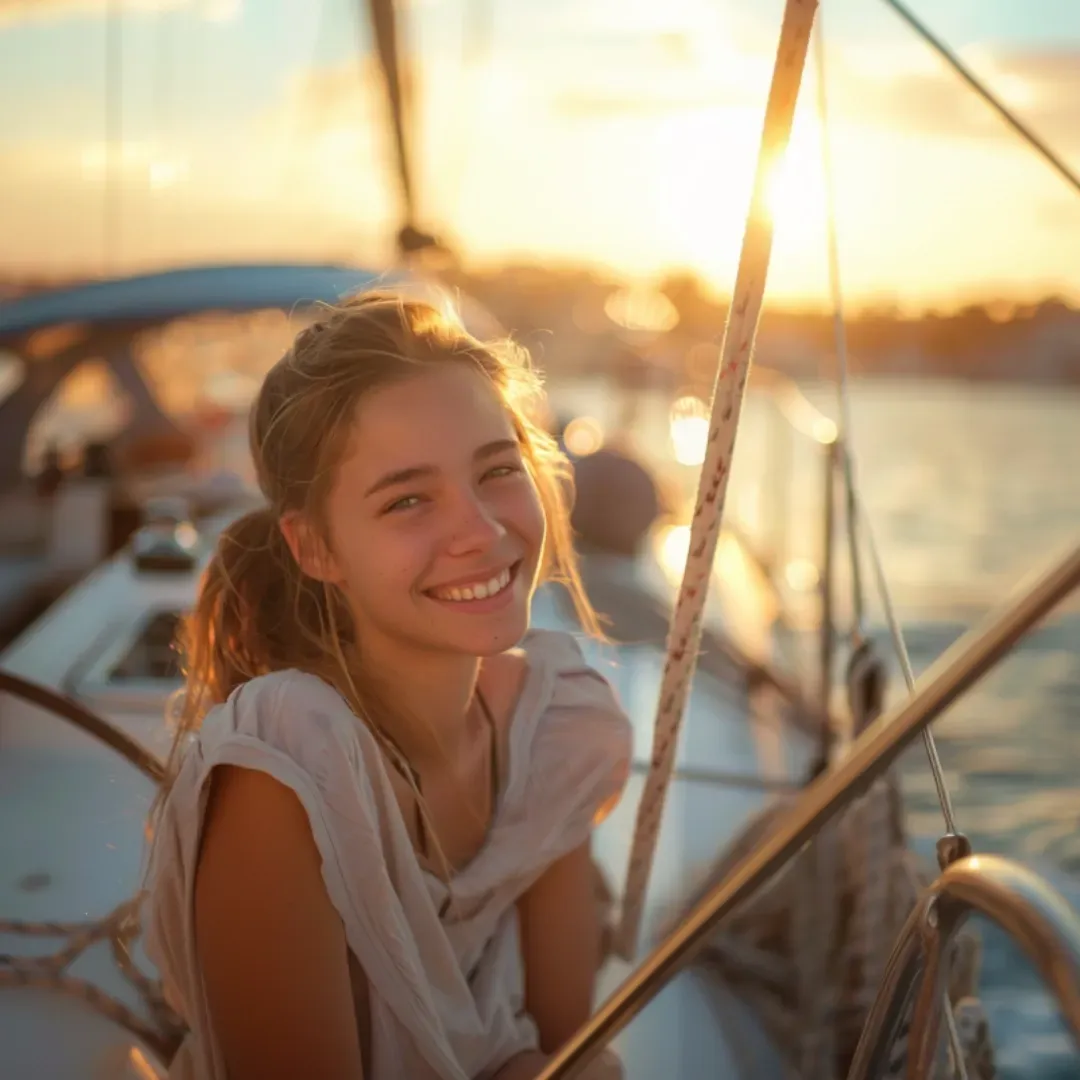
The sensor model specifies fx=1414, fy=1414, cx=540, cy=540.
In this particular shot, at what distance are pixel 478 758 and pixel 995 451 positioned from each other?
24.5 meters

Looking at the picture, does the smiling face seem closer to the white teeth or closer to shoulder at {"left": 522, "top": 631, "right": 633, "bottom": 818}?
the white teeth

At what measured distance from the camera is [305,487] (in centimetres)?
131

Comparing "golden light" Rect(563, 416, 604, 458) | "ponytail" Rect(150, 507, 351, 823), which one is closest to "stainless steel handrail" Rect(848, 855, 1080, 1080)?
"ponytail" Rect(150, 507, 351, 823)

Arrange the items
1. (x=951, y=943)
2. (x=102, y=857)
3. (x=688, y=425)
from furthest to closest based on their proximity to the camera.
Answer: (x=688, y=425)
(x=102, y=857)
(x=951, y=943)

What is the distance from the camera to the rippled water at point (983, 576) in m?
3.97

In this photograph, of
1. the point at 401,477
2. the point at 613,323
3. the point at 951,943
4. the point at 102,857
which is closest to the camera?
the point at 951,943

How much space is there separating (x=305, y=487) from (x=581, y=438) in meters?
3.74

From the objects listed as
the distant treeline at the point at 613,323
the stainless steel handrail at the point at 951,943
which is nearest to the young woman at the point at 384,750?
the stainless steel handrail at the point at 951,943

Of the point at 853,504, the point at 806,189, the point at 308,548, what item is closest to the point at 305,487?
the point at 308,548

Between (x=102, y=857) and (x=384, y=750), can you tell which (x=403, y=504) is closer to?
(x=384, y=750)

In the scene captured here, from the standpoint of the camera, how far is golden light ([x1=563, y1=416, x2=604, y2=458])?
4.62 meters

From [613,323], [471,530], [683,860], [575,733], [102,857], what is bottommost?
[683,860]

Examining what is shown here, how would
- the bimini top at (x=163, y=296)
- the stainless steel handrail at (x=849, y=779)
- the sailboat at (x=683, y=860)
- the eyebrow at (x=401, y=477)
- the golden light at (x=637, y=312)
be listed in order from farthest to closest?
the golden light at (x=637, y=312), the bimini top at (x=163, y=296), the eyebrow at (x=401, y=477), the sailboat at (x=683, y=860), the stainless steel handrail at (x=849, y=779)

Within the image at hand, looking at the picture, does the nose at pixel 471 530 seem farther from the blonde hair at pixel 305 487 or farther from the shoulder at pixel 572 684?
the shoulder at pixel 572 684
